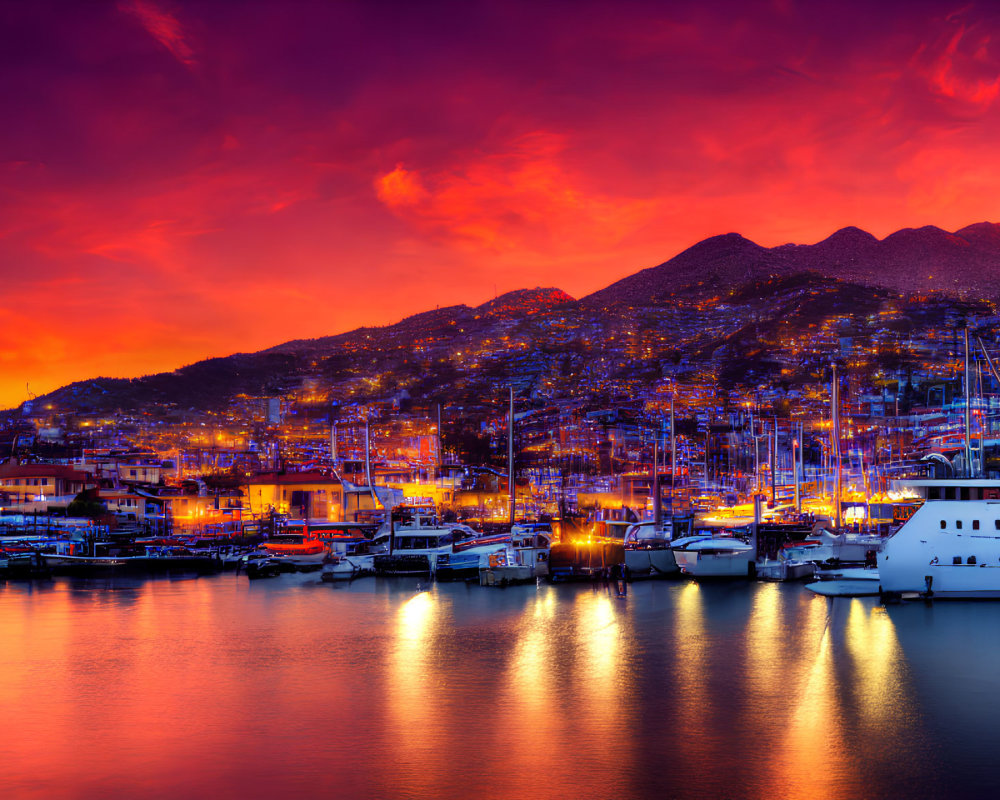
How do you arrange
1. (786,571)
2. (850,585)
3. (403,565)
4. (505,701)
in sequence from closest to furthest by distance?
(505,701), (850,585), (786,571), (403,565)

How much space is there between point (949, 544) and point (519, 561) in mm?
25833

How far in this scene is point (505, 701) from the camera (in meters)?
26.7

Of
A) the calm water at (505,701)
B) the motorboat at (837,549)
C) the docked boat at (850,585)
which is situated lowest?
the calm water at (505,701)

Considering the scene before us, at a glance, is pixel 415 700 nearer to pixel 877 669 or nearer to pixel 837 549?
pixel 877 669

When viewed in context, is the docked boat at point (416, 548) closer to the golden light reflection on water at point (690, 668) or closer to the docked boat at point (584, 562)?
the docked boat at point (584, 562)

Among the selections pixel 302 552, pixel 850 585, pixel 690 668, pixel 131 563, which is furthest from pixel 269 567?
pixel 690 668

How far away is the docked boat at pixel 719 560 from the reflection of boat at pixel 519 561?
27.9ft

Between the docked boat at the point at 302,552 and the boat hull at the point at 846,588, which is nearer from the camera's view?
the boat hull at the point at 846,588

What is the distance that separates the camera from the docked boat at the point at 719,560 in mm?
58406

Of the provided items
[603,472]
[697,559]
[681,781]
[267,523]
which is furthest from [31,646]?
[603,472]

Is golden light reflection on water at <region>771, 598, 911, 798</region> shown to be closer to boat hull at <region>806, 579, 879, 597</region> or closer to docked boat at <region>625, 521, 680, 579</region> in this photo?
boat hull at <region>806, 579, 879, 597</region>

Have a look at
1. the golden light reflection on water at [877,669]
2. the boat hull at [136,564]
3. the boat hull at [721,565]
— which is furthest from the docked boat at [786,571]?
the boat hull at [136,564]

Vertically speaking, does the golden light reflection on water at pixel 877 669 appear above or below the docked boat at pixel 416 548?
below

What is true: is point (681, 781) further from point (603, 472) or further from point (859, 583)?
point (603, 472)
